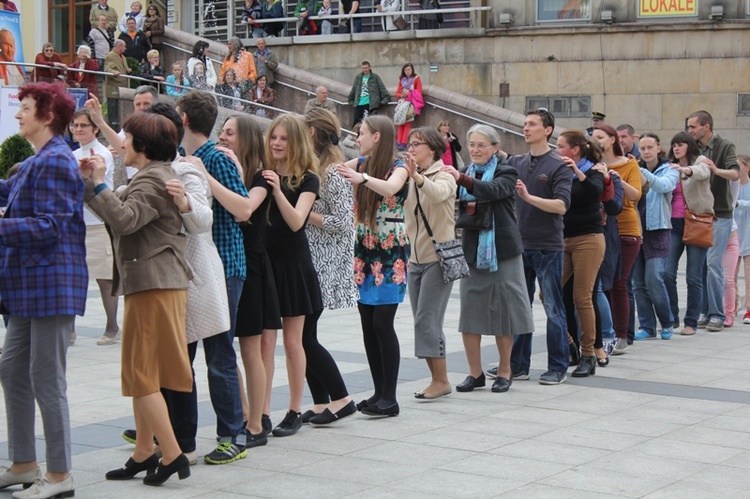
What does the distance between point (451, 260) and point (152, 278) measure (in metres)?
2.76

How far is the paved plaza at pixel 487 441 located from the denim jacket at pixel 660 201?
1834 mm

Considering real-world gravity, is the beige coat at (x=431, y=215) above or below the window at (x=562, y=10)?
below

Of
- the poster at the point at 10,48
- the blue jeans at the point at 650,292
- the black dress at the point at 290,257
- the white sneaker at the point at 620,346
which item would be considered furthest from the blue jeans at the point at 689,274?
the poster at the point at 10,48

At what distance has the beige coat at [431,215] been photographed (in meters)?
7.78

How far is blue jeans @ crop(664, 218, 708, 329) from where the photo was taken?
11.7 meters

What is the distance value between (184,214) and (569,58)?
1891 centimetres

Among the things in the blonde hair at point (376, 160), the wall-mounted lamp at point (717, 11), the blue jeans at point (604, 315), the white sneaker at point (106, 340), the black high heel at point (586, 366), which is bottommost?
the black high heel at point (586, 366)

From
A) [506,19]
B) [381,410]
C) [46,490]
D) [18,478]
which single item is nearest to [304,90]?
[506,19]

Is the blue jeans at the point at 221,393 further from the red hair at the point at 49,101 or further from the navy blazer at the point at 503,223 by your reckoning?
the navy blazer at the point at 503,223

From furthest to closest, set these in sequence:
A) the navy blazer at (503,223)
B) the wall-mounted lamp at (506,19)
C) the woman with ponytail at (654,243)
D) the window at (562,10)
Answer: the wall-mounted lamp at (506,19)
the window at (562,10)
the woman with ponytail at (654,243)
the navy blazer at (503,223)

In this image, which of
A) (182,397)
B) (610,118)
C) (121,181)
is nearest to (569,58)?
(610,118)

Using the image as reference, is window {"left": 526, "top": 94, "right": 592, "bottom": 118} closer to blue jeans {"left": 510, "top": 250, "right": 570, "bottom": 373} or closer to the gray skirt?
blue jeans {"left": 510, "top": 250, "right": 570, "bottom": 373}

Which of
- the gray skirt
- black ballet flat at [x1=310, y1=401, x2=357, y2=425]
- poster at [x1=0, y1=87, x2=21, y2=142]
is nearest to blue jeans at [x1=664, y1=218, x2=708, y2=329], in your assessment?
the gray skirt

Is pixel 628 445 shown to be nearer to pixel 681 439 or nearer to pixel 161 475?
pixel 681 439
